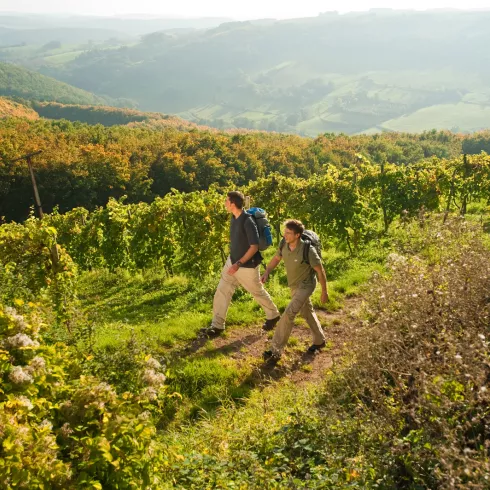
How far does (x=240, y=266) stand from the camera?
6.67 metres

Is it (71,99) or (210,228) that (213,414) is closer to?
(210,228)

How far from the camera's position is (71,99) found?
173 meters

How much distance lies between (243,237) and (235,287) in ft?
2.80

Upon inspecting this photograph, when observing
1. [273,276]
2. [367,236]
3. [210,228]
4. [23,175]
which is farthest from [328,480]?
[23,175]

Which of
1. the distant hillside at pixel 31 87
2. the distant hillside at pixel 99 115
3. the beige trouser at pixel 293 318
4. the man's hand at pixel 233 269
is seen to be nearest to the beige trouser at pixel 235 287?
the man's hand at pixel 233 269

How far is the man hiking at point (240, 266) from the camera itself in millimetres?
6504

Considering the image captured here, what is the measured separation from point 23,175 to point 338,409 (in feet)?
145

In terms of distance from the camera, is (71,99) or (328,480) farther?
(71,99)

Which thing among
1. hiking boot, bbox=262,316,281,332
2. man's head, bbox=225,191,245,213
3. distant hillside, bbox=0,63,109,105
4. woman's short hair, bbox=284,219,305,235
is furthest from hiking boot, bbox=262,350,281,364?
distant hillside, bbox=0,63,109,105

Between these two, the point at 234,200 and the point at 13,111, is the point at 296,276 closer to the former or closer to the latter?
the point at 234,200

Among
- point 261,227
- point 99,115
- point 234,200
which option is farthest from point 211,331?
point 99,115

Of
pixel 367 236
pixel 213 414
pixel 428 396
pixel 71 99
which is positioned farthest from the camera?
pixel 71 99

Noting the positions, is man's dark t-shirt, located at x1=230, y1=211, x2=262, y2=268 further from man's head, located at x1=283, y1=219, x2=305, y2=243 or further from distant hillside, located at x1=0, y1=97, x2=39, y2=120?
distant hillside, located at x1=0, y1=97, x2=39, y2=120

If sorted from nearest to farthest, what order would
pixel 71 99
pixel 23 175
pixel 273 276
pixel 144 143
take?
1. pixel 273 276
2. pixel 23 175
3. pixel 144 143
4. pixel 71 99
